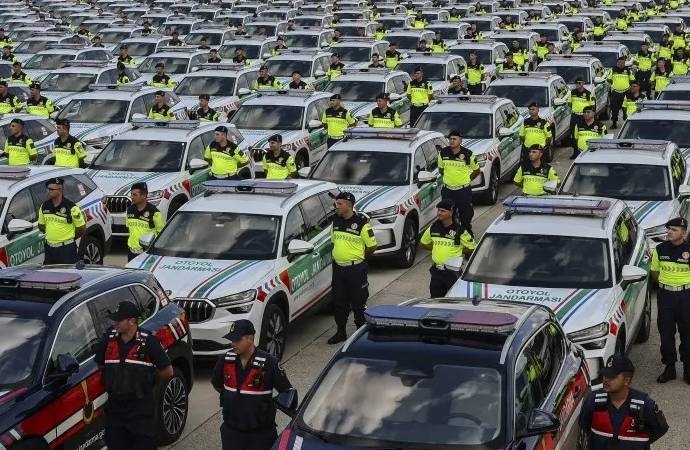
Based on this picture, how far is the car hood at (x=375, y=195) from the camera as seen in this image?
50.1 ft

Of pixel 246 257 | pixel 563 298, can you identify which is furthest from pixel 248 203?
pixel 563 298

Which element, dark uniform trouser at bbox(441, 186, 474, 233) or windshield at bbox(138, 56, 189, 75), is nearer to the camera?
dark uniform trouser at bbox(441, 186, 474, 233)

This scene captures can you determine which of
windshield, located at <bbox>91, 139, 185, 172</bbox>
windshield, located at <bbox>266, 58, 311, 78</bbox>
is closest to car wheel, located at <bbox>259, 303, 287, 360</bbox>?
windshield, located at <bbox>91, 139, 185, 172</bbox>

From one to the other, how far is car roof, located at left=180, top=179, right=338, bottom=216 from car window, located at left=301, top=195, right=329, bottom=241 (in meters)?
0.10

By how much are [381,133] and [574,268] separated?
6081mm

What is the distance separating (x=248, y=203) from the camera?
12711 mm

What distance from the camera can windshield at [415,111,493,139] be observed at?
19.3 meters

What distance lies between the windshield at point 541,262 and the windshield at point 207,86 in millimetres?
13456

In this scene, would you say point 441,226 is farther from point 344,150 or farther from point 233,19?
point 233,19

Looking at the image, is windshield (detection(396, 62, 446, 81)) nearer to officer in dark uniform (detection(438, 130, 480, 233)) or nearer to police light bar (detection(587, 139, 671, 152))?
officer in dark uniform (detection(438, 130, 480, 233))

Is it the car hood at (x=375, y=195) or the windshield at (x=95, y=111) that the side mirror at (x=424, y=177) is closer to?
the car hood at (x=375, y=195)

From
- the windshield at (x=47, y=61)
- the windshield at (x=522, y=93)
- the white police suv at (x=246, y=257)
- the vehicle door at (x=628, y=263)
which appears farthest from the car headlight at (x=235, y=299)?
the windshield at (x=47, y=61)

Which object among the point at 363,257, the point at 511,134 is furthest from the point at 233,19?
the point at 363,257

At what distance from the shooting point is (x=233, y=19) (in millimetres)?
41969
